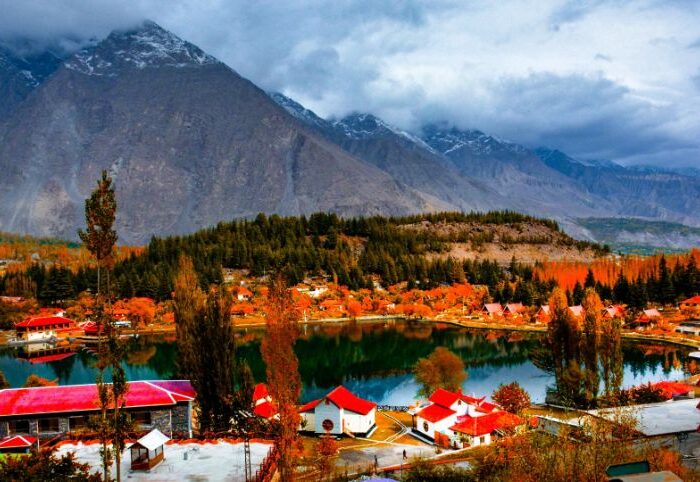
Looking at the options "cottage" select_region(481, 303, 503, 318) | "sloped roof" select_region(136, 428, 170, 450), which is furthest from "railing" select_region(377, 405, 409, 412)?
"cottage" select_region(481, 303, 503, 318)

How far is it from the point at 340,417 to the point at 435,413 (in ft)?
15.8

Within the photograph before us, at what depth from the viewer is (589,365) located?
3528 centimetres

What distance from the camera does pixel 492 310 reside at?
89750 mm

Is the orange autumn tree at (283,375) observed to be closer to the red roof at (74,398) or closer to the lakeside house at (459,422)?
the red roof at (74,398)

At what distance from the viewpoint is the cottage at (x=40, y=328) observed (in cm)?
7781

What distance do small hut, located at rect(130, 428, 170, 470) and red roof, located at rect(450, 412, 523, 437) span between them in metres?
13.6

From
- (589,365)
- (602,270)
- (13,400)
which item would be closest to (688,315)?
(602,270)

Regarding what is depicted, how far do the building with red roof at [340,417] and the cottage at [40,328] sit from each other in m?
56.9

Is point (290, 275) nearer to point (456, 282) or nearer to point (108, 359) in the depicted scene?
point (456, 282)

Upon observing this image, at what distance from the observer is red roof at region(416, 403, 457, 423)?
3042 cm

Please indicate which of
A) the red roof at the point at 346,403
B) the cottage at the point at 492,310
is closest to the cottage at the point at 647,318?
the cottage at the point at 492,310

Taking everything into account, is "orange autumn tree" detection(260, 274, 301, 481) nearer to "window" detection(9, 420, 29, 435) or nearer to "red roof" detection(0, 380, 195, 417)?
"red roof" detection(0, 380, 195, 417)

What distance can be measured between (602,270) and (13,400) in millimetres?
94578

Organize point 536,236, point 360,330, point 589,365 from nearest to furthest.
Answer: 1. point 589,365
2. point 360,330
3. point 536,236
